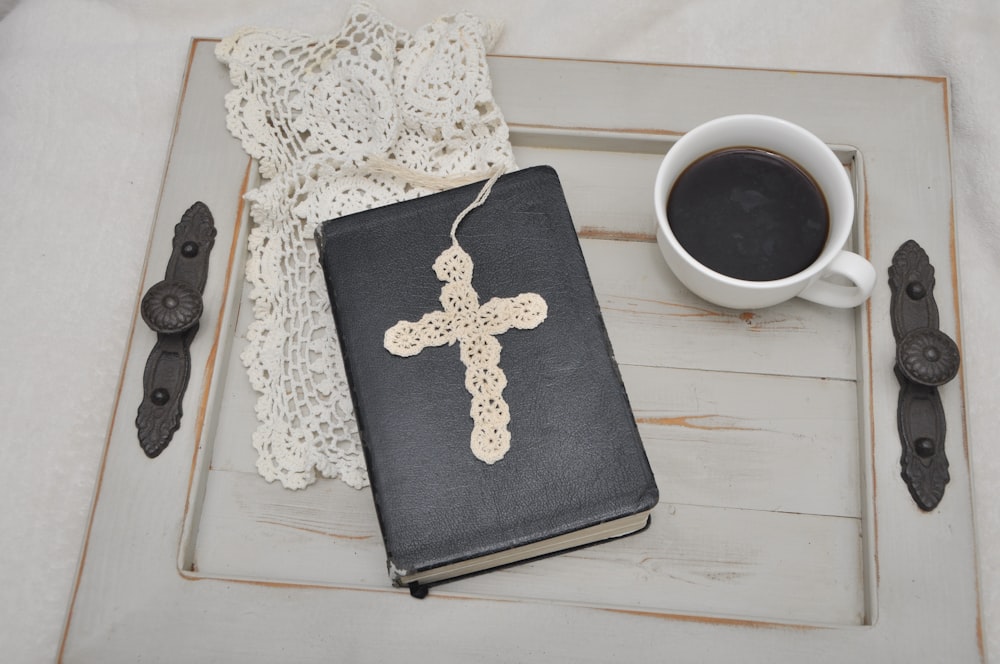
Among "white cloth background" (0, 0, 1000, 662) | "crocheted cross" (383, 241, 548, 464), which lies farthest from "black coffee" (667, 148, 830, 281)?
"white cloth background" (0, 0, 1000, 662)

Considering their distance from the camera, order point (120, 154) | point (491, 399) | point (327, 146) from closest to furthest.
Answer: point (491, 399) → point (327, 146) → point (120, 154)

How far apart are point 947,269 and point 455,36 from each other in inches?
18.6

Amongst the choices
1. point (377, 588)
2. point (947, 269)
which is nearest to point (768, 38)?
point (947, 269)

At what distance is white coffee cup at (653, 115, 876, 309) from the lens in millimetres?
628

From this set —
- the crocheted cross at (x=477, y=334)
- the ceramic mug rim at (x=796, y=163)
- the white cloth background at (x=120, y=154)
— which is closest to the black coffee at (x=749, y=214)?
the ceramic mug rim at (x=796, y=163)

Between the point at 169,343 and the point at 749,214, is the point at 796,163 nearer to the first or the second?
the point at 749,214

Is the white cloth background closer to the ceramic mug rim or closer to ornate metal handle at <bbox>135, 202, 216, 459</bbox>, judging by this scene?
ornate metal handle at <bbox>135, 202, 216, 459</bbox>

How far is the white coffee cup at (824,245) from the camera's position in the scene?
2.06 feet

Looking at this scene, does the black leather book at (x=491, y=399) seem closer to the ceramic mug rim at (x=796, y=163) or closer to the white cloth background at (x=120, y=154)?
the ceramic mug rim at (x=796, y=163)

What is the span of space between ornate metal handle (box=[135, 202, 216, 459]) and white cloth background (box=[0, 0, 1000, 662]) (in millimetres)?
236

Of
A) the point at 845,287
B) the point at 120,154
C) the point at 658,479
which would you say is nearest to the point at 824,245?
the point at 845,287

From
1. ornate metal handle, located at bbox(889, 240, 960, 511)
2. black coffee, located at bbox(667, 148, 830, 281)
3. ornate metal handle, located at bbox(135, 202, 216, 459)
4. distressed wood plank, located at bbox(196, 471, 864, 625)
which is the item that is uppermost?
black coffee, located at bbox(667, 148, 830, 281)

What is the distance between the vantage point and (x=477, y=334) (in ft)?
2.14

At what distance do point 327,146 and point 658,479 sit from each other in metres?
0.41
